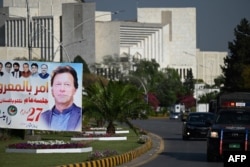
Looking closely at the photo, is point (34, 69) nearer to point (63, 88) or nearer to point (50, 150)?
point (63, 88)

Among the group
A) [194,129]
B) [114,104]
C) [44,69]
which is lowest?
[194,129]

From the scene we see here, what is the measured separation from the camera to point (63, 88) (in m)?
35.5

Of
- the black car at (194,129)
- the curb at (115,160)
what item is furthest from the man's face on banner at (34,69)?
the black car at (194,129)

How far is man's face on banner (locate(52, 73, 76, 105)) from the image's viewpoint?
1388 inches

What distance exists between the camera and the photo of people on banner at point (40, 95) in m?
35.1

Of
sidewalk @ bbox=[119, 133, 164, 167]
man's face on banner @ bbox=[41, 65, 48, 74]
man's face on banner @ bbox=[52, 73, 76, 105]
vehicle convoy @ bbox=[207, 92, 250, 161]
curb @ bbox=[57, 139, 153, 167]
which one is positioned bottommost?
sidewalk @ bbox=[119, 133, 164, 167]

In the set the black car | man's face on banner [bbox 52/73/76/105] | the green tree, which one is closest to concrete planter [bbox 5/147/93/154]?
man's face on banner [bbox 52/73/76/105]

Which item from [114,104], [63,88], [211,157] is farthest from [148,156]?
[114,104]

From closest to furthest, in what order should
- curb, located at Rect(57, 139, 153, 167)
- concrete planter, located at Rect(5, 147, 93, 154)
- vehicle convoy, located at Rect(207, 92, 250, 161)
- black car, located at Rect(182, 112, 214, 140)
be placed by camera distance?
curb, located at Rect(57, 139, 153, 167), vehicle convoy, located at Rect(207, 92, 250, 161), concrete planter, located at Rect(5, 147, 93, 154), black car, located at Rect(182, 112, 214, 140)

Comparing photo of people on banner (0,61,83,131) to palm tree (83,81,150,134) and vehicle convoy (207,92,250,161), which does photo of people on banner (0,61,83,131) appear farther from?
palm tree (83,81,150,134)

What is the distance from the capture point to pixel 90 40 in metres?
190

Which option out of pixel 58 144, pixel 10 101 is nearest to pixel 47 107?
pixel 10 101

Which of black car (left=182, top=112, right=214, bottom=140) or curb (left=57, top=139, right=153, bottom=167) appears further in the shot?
black car (left=182, top=112, right=214, bottom=140)

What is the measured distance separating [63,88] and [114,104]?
1061cm
